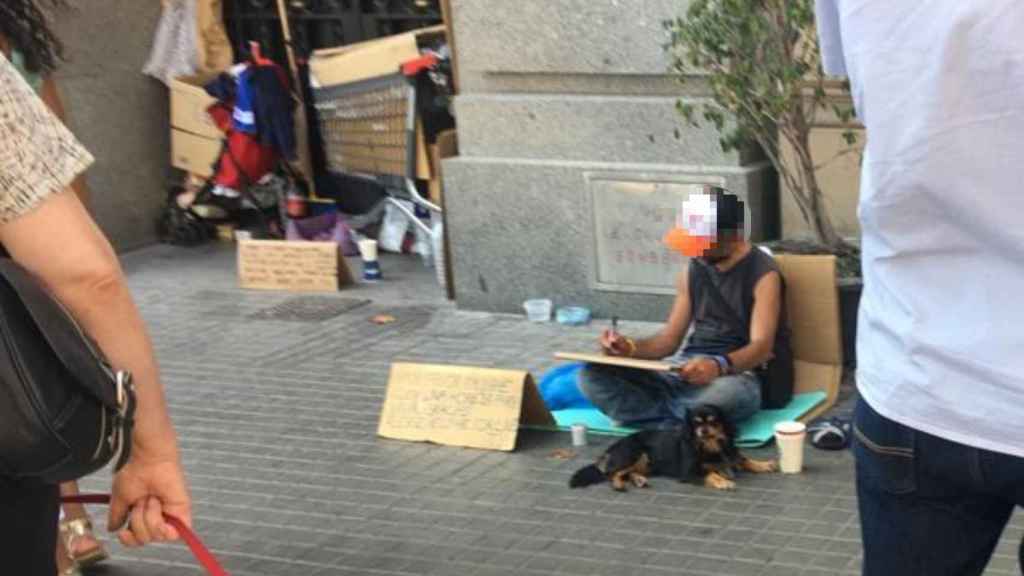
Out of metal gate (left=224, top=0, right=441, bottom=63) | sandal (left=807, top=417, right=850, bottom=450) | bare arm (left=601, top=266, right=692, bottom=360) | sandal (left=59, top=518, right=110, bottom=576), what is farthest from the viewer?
metal gate (left=224, top=0, right=441, bottom=63)

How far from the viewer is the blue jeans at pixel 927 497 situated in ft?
6.68

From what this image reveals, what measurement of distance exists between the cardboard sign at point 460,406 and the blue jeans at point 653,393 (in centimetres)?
22

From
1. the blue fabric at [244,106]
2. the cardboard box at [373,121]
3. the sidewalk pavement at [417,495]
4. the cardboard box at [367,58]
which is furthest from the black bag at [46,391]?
the blue fabric at [244,106]

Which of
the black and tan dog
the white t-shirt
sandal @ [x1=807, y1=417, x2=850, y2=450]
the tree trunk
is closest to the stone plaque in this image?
the tree trunk

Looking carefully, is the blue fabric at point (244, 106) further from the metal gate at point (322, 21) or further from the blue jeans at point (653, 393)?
the blue jeans at point (653, 393)

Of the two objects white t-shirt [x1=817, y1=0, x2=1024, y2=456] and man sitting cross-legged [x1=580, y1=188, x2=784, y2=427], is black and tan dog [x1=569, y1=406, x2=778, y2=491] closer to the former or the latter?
man sitting cross-legged [x1=580, y1=188, x2=784, y2=427]

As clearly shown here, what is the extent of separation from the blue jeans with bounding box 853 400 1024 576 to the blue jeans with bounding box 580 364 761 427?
11.1ft

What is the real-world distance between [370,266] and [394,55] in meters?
1.17

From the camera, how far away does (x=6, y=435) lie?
203 centimetres

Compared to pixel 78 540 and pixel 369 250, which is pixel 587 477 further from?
pixel 369 250

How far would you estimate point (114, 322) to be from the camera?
2346mm

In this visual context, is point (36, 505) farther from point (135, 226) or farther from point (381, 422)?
point (135, 226)

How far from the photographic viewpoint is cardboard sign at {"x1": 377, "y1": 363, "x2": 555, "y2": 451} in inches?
225

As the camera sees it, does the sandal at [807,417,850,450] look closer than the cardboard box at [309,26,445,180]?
Yes
